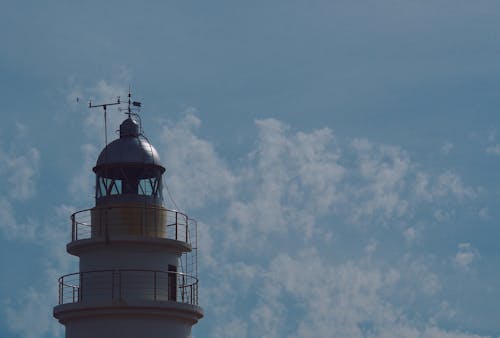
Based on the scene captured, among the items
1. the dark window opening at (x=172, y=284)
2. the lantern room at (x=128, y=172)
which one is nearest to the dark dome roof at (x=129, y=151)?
the lantern room at (x=128, y=172)

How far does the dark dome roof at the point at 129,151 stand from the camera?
49.6 meters

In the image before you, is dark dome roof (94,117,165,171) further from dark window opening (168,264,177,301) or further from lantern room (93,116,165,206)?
dark window opening (168,264,177,301)

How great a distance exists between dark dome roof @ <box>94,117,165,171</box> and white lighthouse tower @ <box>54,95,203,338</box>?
0.04 metres

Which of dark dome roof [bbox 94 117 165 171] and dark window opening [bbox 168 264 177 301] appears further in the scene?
dark dome roof [bbox 94 117 165 171]

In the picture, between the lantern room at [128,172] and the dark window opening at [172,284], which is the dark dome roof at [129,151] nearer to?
the lantern room at [128,172]

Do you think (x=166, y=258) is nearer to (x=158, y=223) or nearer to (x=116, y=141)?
(x=158, y=223)

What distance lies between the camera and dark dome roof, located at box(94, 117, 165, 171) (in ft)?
163

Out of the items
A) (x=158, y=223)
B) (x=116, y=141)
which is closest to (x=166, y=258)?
(x=158, y=223)

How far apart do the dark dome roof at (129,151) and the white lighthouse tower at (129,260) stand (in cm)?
4

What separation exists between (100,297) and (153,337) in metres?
2.37

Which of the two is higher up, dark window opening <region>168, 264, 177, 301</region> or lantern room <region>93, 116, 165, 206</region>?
lantern room <region>93, 116, 165, 206</region>

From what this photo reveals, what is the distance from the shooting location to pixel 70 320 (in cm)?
4828

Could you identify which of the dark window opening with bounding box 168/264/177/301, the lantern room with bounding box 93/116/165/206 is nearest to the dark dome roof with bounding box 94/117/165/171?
the lantern room with bounding box 93/116/165/206

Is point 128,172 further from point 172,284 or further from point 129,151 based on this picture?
point 172,284
